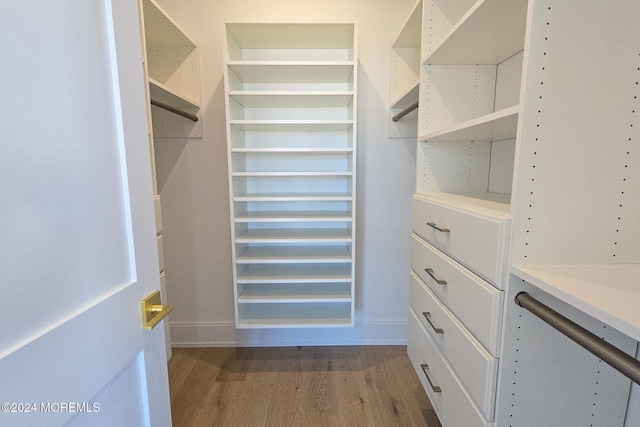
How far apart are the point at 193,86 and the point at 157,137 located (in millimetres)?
408

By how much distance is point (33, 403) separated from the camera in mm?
403

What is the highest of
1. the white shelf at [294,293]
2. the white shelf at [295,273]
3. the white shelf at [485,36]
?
the white shelf at [485,36]

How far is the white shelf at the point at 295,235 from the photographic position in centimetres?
165

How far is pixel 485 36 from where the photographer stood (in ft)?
3.47

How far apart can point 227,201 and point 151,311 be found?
136cm

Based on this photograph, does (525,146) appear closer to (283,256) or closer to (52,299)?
(52,299)

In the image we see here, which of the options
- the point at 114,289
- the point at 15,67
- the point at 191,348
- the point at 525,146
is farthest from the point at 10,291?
the point at 191,348

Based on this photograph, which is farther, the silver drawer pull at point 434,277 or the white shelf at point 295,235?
the white shelf at point 295,235

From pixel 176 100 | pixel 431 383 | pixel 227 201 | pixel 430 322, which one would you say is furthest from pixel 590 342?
pixel 176 100

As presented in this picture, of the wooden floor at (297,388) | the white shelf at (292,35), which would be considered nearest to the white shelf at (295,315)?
the wooden floor at (297,388)

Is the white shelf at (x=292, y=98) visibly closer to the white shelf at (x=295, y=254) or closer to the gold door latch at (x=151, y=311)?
the white shelf at (x=295, y=254)

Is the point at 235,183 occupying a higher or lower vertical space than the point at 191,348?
higher

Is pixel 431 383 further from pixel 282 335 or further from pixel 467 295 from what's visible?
pixel 282 335

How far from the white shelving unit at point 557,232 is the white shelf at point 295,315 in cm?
83
